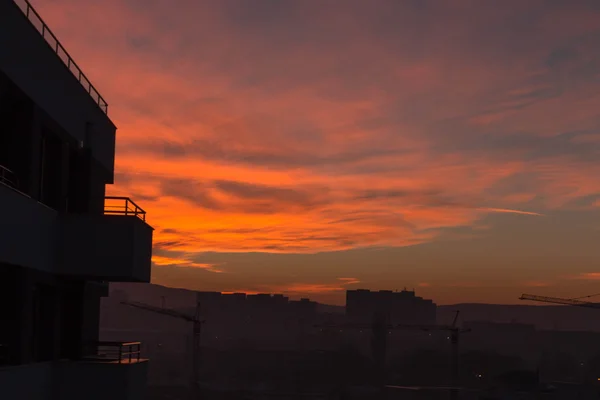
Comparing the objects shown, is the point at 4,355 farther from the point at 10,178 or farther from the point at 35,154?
the point at 35,154

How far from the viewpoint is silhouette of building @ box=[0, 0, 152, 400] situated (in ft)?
70.2

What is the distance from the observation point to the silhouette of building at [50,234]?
70.2ft

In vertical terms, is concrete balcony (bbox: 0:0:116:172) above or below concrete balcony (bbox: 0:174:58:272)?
above

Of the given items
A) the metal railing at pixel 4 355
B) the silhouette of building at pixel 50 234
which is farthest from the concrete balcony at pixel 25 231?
the metal railing at pixel 4 355

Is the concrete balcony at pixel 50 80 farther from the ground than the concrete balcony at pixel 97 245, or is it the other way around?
the concrete balcony at pixel 50 80

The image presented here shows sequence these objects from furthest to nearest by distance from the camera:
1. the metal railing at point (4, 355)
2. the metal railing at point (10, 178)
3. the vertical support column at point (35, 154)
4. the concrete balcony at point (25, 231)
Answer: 1. the vertical support column at point (35, 154)
2. the metal railing at point (10, 178)
3. the metal railing at point (4, 355)
4. the concrete balcony at point (25, 231)

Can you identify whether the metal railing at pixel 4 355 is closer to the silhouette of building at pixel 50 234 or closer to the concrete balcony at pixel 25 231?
the silhouette of building at pixel 50 234

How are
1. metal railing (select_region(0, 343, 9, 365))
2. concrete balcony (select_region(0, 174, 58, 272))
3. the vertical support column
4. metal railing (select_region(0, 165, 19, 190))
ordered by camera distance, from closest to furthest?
concrete balcony (select_region(0, 174, 58, 272)) → metal railing (select_region(0, 343, 9, 365)) → metal railing (select_region(0, 165, 19, 190)) → the vertical support column

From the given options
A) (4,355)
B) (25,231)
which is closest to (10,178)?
(25,231)

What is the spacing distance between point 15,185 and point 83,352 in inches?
334

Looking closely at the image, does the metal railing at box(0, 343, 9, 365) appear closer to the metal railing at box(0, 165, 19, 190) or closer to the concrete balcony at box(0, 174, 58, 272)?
the concrete balcony at box(0, 174, 58, 272)

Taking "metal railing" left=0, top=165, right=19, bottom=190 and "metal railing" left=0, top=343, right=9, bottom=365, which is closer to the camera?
"metal railing" left=0, top=343, right=9, bottom=365

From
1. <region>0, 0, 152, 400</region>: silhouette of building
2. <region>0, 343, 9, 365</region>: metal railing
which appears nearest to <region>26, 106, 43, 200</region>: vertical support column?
<region>0, 0, 152, 400</region>: silhouette of building

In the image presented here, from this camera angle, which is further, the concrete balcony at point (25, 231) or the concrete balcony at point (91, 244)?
the concrete balcony at point (91, 244)
